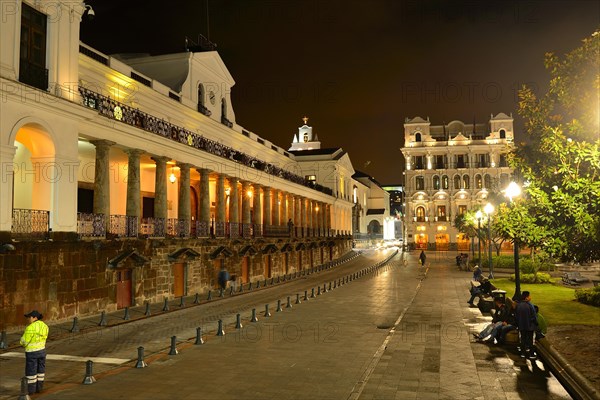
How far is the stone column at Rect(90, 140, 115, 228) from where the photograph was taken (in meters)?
21.7

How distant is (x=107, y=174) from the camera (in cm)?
2211

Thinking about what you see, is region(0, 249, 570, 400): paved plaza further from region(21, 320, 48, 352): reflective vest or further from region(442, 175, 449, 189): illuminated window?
region(442, 175, 449, 189): illuminated window

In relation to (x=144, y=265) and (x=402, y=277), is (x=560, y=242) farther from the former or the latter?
(x=402, y=277)

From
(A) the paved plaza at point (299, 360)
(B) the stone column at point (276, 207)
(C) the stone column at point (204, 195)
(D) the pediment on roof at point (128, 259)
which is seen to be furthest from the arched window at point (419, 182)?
(D) the pediment on roof at point (128, 259)

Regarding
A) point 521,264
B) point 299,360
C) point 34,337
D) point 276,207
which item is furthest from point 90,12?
point 521,264

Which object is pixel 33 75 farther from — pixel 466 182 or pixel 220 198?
pixel 466 182

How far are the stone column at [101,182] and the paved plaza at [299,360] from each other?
516 centimetres

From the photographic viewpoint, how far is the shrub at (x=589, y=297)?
21.7 metres

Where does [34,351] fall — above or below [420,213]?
below

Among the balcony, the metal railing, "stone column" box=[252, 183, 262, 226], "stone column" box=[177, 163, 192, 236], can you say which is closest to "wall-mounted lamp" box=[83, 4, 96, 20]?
the balcony

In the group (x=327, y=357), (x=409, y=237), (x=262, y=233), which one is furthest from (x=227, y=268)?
(x=409, y=237)

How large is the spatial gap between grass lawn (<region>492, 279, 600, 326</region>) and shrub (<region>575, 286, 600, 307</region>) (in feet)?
0.78

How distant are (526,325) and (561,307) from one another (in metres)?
10.1

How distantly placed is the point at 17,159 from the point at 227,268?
15.6 meters
